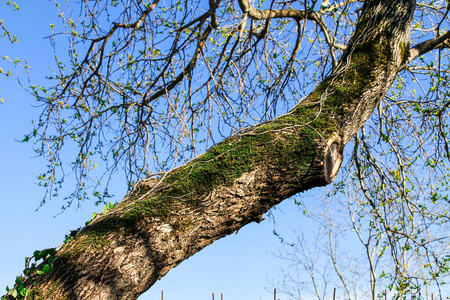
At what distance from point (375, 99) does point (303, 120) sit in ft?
2.20

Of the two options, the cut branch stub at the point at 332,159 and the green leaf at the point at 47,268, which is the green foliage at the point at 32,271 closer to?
the green leaf at the point at 47,268

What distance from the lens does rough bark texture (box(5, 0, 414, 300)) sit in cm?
214

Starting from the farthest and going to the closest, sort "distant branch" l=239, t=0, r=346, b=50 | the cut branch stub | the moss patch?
"distant branch" l=239, t=0, r=346, b=50
the cut branch stub
the moss patch

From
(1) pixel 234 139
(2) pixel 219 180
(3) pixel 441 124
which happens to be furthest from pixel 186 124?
(3) pixel 441 124

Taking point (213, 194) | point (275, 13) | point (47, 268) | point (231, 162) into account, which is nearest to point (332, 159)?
point (231, 162)

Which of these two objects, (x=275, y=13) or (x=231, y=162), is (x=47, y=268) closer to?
(x=231, y=162)

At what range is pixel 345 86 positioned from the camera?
2.93 meters

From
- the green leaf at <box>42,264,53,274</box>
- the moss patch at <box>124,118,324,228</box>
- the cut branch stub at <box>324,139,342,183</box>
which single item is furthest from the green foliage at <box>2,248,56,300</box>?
the cut branch stub at <box>324,139,342,183</box>

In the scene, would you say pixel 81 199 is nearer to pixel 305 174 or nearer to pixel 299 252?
pixel 305 174

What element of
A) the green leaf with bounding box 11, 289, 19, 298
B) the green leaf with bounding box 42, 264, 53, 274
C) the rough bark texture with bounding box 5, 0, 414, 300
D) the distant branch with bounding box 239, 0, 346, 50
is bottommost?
the green leaf with bounding box 11, 289, 19, 298

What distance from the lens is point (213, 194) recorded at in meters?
2.34

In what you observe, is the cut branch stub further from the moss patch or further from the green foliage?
the green foliage

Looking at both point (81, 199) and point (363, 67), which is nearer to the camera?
point (363, 67)

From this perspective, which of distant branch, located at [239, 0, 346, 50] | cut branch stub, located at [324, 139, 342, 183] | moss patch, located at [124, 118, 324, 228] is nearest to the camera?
moss patch, located at [124, 118, 324, 228]
